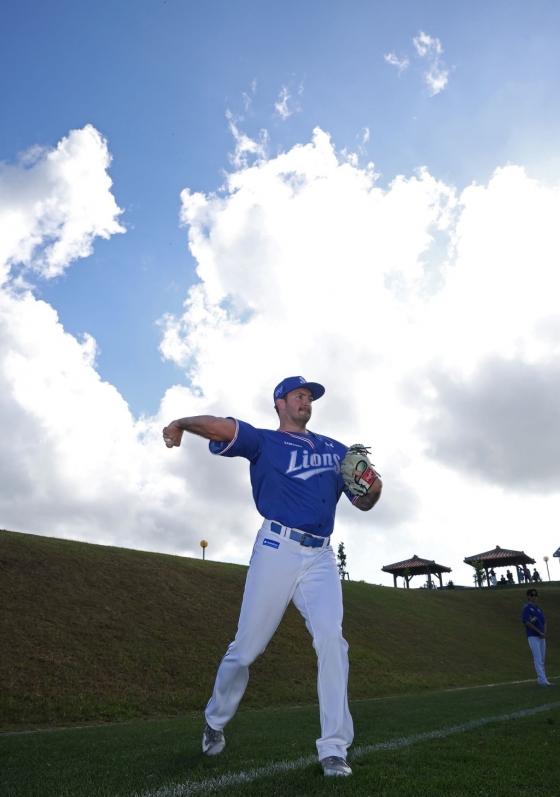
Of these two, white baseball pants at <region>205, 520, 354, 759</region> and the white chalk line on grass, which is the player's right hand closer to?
white baseball pants at <region>205, 520, 354, 759</region>

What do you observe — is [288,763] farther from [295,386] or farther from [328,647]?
[295,386]

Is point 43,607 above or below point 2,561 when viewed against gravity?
below

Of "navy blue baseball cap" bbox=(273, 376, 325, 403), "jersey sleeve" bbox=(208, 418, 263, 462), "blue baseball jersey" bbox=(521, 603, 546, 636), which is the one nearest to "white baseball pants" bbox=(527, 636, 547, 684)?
"blue baseball jersey" bbox=(521, 603, 546, 636)

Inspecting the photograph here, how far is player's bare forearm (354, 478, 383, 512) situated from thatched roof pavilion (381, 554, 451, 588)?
2425 inches

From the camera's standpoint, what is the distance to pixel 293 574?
15.6ft

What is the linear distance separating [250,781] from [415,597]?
37935 millimetres

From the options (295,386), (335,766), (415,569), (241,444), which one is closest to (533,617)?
(295,386)

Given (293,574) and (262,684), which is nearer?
(293,574)

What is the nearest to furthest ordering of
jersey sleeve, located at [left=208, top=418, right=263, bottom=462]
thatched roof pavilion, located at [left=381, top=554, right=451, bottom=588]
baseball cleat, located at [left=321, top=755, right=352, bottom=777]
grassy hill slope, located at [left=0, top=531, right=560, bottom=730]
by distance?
1. baseball cleat, located at [left=321, top=755, right=352, bottom=777]
2. jersey sleeve, located at [left=208, top=418, right=263, bottom=462]
3. grassy hill slope, located at [left=0, top=531, right=560, bottom=730]
4. thatched roof pavilion, located at [left=381, top=554, right=451, bottom=588]

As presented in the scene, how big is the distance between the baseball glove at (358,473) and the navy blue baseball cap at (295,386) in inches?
27.4

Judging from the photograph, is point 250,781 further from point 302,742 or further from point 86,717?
point 86,717

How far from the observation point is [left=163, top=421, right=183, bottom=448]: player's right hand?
16.0 feet

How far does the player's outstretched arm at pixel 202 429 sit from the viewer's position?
491cm

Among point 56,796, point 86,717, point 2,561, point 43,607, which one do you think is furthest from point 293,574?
point 2,561
